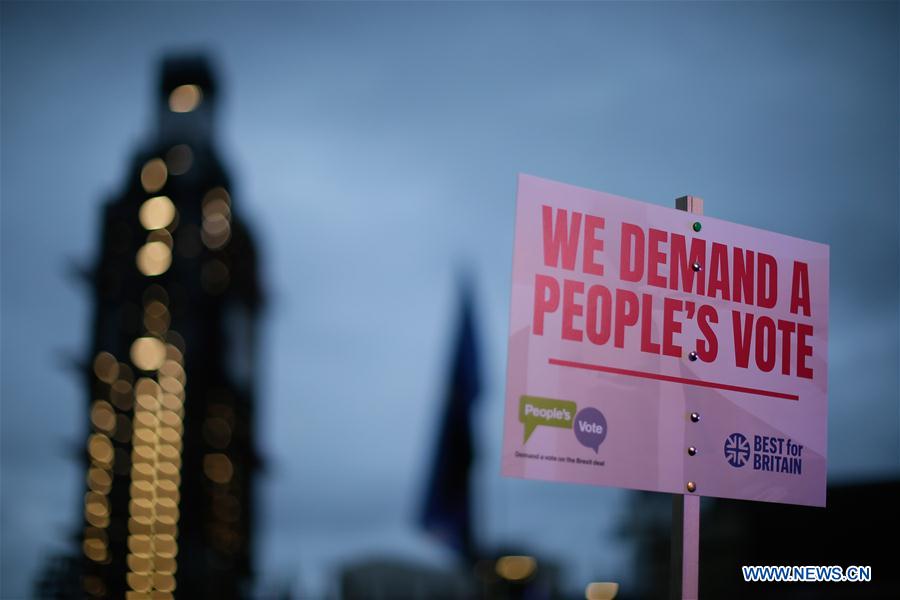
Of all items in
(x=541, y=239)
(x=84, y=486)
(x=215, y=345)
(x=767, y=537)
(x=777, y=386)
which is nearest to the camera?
(x=541, y=239)

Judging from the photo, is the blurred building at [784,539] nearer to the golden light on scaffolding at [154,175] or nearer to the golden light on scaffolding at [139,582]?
the golden light on scaffolding at [139,582]

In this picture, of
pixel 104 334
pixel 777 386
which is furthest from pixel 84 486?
pixel 777 386

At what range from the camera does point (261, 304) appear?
6457 inches

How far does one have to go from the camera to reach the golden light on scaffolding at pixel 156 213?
486ft

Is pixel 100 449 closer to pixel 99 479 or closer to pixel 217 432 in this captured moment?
pixel 99 479

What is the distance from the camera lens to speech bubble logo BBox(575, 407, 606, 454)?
14.7ft

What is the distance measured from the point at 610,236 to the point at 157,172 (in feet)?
503

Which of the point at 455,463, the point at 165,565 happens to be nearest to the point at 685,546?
the point at 455,463

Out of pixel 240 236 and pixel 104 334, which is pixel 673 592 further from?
pixel 240 236

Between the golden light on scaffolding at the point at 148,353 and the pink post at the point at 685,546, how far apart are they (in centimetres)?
13637

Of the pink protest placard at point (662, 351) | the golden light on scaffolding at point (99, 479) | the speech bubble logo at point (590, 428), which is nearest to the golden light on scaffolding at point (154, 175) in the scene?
the golden light on scaffolding at point (99, 479)

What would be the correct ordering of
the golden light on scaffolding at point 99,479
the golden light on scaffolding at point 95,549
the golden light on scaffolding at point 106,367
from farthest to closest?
the golden light on scaffolding at point 106,367 → the golden light on scaffolding at point 99,479 → the golden light on scaffolding at point 95,549

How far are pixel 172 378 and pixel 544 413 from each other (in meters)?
138

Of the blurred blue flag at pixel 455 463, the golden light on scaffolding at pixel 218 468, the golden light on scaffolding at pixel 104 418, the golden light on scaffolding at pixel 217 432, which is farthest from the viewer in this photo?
the golden light on scaffolding at pixel 217 432
